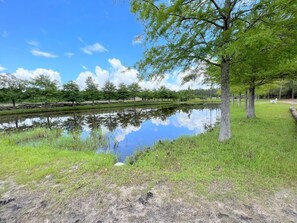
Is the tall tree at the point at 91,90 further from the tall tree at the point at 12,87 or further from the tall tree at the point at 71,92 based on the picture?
the tall tree at the point at 12,87

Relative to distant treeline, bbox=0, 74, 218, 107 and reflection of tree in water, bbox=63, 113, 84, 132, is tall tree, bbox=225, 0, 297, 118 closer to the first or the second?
reflection of tree in water, bbox=63, 113, 84, 132

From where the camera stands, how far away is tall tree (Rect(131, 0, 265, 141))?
509 cm

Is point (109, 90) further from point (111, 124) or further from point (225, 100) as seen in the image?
point (225, 100)

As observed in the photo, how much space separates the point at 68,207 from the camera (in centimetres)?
291

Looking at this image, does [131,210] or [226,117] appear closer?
[131,210]

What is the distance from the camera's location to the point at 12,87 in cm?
3084

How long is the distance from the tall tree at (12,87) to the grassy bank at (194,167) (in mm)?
29719

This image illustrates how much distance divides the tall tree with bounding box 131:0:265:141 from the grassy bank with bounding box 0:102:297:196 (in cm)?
228

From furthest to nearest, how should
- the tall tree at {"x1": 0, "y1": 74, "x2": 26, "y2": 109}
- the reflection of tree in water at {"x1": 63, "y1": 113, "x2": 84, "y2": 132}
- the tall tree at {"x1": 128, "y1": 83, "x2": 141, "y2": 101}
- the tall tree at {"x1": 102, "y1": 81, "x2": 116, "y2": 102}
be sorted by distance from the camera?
1. the tall tree at {"x1": 128, "y1": 83, "x2": 141, "y2": 101}
2. the tall tree at {"x1": 102, "y1": 81, "x2": 116, "y2": 102}
3. the tall tree at {"x1": 0, "y1": 74, "x2": 26, "y2": 109}
4. the reflection of tree in water at {"x1": 63, "y1": 113, "x2": 84, "y2": 132}

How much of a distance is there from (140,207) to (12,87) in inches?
1517

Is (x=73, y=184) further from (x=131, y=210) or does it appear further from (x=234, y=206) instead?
(x=234, y=206)

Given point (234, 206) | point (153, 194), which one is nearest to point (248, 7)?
point (234, 206)

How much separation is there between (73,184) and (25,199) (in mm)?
878

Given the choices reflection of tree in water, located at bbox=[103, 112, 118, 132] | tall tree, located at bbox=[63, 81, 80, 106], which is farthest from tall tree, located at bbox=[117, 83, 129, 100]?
reflection of tree in water, located at bbox=[103, 112, 118, 132]
